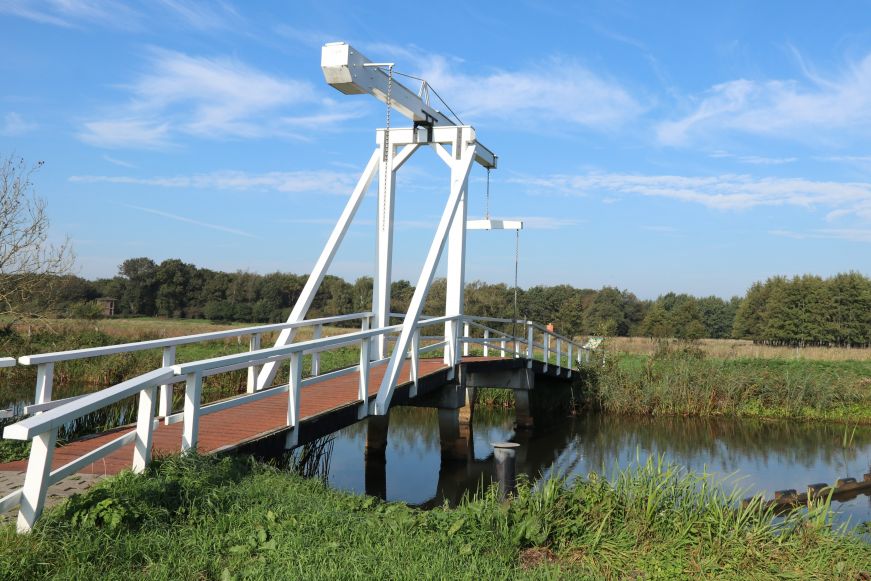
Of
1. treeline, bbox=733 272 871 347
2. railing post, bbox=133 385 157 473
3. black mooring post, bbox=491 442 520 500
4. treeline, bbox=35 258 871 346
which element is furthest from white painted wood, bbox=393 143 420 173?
treeline, bbox=733 272 871 347

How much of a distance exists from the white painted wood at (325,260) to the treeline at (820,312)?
4888 centimetres

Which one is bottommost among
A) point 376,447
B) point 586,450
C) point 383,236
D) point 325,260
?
point 586,450

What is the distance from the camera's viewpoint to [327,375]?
7.96 metres

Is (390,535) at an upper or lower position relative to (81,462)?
lower

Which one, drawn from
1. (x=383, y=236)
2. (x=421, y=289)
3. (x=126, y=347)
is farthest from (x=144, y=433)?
(x=383, y=236)

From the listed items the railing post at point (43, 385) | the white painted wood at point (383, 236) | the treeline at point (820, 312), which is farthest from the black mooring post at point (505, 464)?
the treeline at point (820, 312)

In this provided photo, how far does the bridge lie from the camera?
4.87m

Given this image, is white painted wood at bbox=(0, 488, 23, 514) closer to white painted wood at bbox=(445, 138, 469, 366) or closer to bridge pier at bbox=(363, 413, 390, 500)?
bridge pier at bbox=(363, 413, 390, 500)

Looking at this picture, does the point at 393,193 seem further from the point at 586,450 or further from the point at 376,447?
the point at 586,450

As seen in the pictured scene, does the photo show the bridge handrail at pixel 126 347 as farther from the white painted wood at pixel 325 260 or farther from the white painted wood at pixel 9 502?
the white painted wood at pixel 9 502

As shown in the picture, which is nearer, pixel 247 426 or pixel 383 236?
pixel 247 426

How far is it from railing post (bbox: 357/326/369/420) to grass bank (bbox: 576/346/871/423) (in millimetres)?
11000

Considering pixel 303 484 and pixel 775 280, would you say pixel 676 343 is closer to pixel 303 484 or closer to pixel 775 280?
pixel 303 484

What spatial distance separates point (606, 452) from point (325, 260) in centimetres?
685
